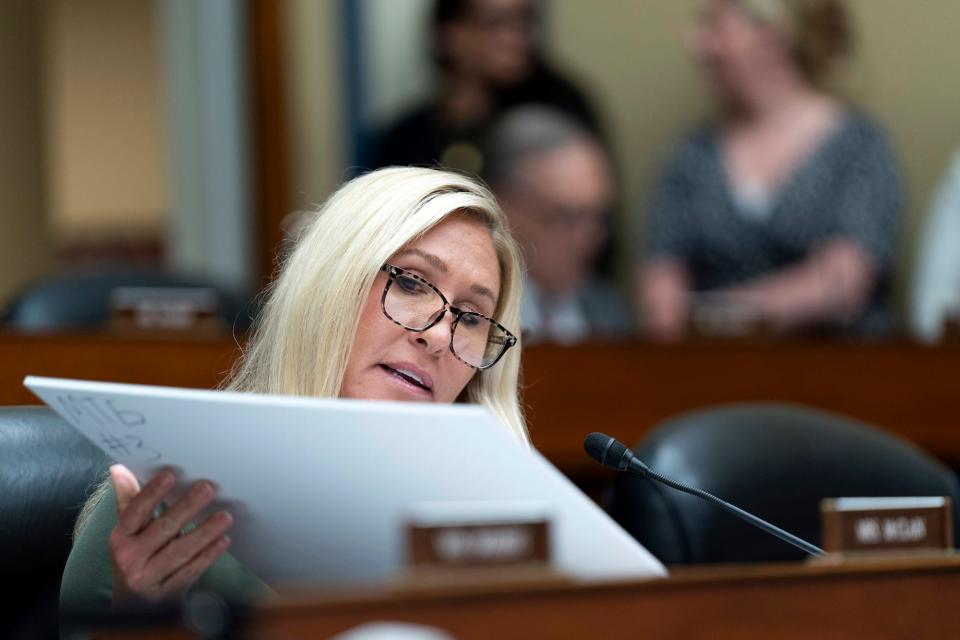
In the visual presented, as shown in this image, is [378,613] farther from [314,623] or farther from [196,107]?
[196,107]

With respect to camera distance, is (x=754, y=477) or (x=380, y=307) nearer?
(x=380, y=307)

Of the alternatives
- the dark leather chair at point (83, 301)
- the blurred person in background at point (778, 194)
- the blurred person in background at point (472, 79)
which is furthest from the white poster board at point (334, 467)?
the blurred person in background at point (472, 79)

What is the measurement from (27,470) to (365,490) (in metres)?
0.63

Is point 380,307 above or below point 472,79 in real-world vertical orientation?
below

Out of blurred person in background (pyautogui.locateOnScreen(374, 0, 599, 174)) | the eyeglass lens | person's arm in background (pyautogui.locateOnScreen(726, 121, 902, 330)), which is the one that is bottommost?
person's arm in background (pyautogui.locateOnScreen(726, 121, 902, 330))

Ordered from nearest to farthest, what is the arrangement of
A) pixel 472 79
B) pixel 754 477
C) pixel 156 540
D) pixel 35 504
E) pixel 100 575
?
pixel 156 540
pixel 100 575
pixel 35 504
pixel 754 477
pixel 472 79

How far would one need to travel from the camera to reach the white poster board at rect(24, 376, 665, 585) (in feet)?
3.18

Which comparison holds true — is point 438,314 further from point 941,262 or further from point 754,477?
point 941,262

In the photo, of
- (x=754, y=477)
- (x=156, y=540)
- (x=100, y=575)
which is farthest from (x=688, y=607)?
(x=754, y=477)

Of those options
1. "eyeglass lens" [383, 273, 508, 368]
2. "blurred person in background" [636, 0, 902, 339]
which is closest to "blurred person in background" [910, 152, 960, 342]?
"blurred person in background" [636, 0, 902, 339]

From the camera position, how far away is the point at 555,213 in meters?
3.89

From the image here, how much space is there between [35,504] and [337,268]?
420 millimetres

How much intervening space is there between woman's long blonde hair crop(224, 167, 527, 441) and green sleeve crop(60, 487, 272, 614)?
23 cm

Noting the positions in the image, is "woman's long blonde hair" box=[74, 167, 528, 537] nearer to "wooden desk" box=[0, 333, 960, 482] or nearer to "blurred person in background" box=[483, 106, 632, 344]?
"wooden desk" box=[0, 333, 960, 482]
